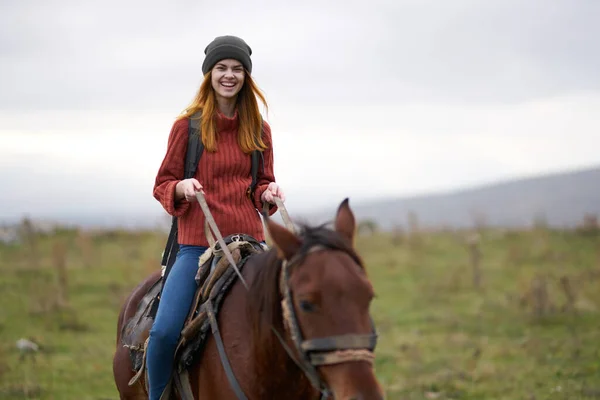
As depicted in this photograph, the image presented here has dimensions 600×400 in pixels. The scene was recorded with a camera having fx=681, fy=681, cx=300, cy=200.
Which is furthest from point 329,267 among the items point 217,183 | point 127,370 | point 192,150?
point 127,370

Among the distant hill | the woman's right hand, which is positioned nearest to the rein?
the woman's right hand

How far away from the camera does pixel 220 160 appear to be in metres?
4.22

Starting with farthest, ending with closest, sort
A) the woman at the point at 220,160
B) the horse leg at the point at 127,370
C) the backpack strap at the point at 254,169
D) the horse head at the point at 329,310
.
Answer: the horse leg at the point at 127,370 < the backpack strap at the point at 254,169 < the woman at the point at 220,160 < the horse head at the point at 329,310

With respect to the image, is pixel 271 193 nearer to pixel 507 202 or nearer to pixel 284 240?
pixel 284 240

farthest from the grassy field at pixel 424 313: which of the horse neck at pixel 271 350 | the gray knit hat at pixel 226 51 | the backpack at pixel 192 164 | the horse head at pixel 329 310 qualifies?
the horse head at pixel 329 310

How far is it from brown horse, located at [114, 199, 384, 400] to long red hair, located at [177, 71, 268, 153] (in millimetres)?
886

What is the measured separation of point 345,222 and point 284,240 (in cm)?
34

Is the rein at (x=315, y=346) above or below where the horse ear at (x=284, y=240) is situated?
below

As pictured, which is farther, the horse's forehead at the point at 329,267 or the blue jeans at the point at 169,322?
the blue jeans at the point at 169,322

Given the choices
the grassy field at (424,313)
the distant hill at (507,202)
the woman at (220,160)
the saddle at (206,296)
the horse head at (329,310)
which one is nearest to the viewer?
the horse head at (329,310)

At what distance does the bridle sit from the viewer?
2770 millimetres

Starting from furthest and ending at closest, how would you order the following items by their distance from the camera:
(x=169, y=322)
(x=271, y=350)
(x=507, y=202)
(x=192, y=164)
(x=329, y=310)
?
(x=507, y=202) < (x=192, y=164) < (x=169, y=322) < (x=271, y=350) < (x=329, y=310)

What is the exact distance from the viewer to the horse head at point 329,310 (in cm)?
277

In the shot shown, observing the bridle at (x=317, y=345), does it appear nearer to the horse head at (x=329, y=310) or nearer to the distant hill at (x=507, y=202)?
the horse head at (x=329, y=310)
